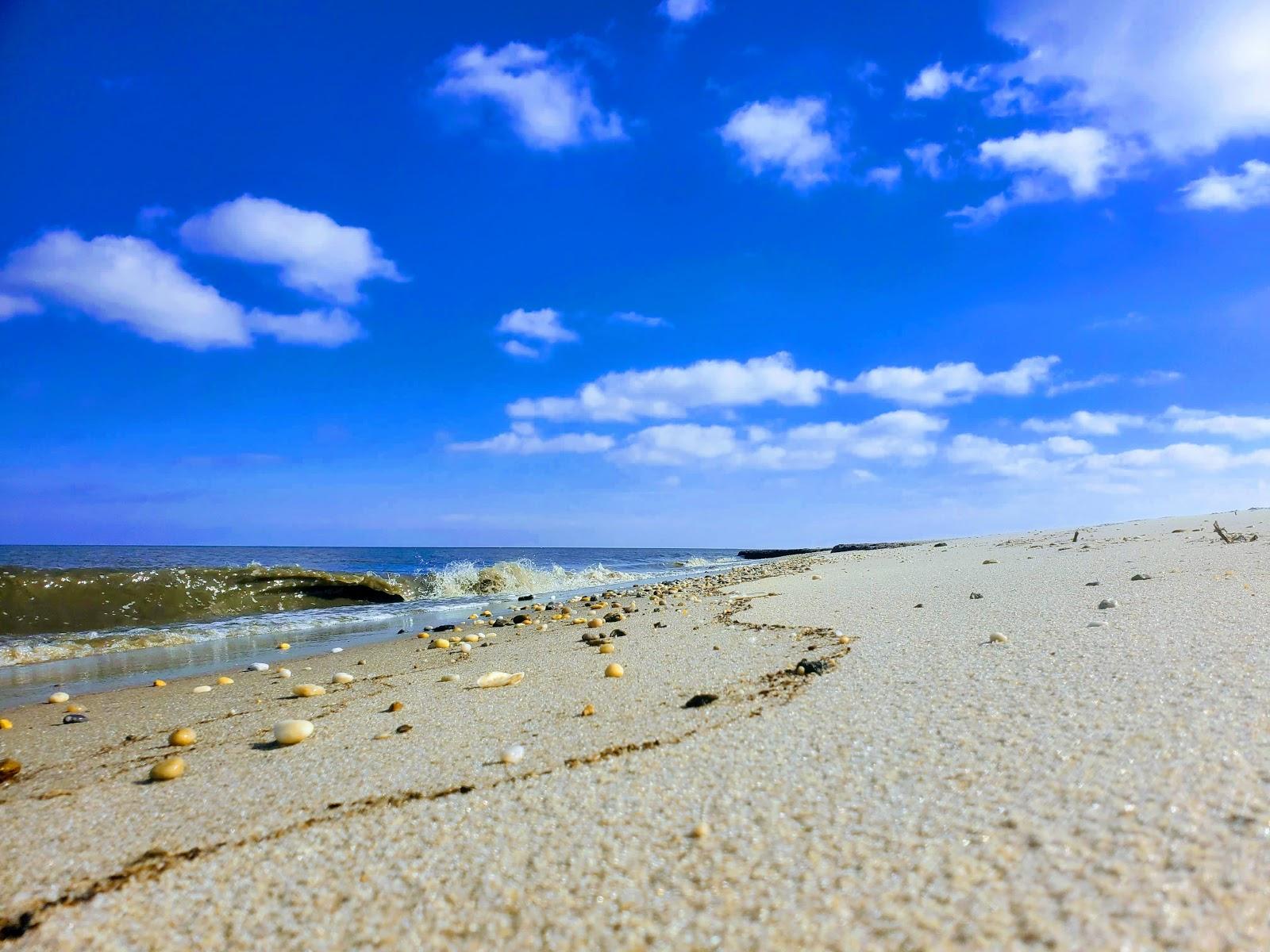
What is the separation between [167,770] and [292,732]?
576 mm

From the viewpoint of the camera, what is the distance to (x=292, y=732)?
3.65 meters

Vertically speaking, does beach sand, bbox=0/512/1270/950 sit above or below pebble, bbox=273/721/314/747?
above

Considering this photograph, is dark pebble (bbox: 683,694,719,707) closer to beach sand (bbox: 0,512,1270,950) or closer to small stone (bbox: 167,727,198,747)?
beach sand (bbox: 0,512,1270,950)

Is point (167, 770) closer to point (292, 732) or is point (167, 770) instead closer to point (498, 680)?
point (292, 732)

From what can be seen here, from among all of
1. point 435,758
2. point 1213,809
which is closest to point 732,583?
point 435,758

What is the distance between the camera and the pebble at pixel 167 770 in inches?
126

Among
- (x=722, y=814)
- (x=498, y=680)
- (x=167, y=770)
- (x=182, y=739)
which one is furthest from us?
(x=498, y=680)

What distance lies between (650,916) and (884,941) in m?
0.53

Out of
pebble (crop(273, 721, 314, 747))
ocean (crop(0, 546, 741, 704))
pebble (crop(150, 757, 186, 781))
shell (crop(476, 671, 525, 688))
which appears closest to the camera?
pebble (crop(150, 757, 186, 781))

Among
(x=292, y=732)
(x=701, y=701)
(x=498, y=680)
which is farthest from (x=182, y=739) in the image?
(x=701, y=701)

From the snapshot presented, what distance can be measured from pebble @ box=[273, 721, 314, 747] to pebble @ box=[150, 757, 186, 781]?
1.55 ft

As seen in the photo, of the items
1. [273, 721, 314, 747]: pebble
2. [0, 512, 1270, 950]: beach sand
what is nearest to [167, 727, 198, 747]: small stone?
[0, 512, 1270, 950]: beach sand

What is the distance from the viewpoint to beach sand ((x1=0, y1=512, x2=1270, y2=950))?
5.16 feet

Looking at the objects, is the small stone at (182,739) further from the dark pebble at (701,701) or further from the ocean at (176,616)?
the ocean at (176,616)
